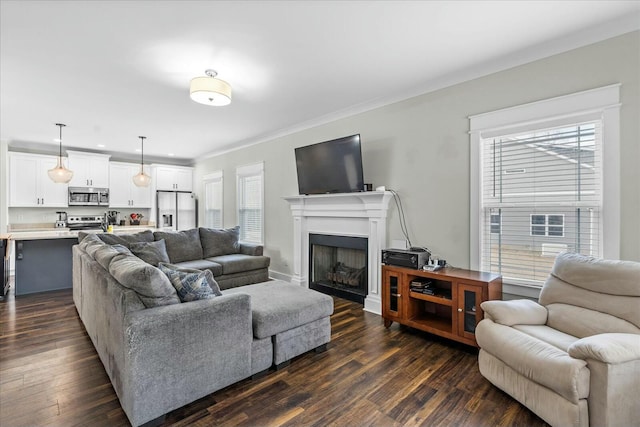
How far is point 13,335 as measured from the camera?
2.94 m

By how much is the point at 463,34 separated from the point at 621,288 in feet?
6.86

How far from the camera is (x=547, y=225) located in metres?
2.58

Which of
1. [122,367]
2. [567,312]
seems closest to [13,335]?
[122,367]

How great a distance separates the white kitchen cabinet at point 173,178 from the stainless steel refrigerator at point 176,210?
0.13 meters

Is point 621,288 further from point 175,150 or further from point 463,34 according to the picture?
point 175,150

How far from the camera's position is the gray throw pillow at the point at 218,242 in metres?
4.91

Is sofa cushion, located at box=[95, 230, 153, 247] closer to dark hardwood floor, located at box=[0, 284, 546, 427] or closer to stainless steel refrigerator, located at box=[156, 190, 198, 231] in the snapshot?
dark hardwood floor, located at box=[0, 284, 546, 427]

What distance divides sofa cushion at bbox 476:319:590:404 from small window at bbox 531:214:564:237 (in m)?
1.04

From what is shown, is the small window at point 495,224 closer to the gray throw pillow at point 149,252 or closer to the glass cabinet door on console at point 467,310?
the glass cabinet door on console at point 467,310

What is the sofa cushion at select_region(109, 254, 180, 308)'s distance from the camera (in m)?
1.79

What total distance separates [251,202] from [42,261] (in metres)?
3.29

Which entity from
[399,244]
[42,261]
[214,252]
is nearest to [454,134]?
[399,244]

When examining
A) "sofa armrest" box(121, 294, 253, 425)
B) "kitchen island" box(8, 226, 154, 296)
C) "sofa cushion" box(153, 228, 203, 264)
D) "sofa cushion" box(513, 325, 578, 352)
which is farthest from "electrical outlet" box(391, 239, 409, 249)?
"kitchen island" box(8, 226, 154, 296)

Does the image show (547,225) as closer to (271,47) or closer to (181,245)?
(271,47)
